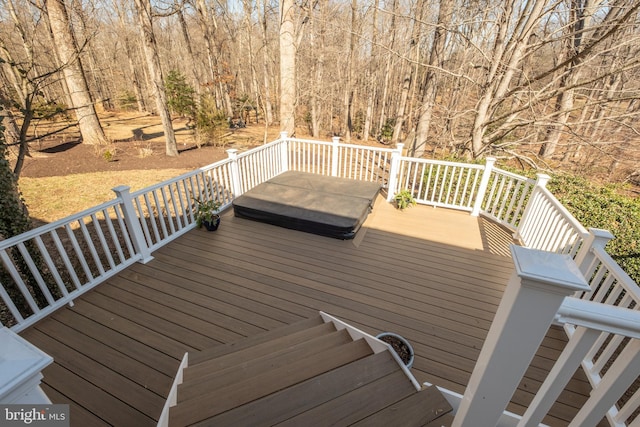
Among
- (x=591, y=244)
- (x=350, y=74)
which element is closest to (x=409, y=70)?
(x=350, y=74)

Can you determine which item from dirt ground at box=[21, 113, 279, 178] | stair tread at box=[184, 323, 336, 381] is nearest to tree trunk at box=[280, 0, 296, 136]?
dirt ground at box=[21, 113, 279, 178]

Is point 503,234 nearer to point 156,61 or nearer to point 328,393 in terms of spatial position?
point 328,393

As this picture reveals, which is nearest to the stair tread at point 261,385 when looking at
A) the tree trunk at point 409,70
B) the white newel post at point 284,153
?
the white newel post at point 284,153

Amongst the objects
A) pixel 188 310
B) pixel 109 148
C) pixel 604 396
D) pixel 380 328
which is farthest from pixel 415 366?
pixel 109 148

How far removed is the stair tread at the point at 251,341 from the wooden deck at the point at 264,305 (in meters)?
0.17

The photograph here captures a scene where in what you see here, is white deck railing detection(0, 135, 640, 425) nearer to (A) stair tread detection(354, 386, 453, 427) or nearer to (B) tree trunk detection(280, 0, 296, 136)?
(A) stair tread detection(354, 386, 453, 427)

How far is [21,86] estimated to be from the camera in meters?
3.20

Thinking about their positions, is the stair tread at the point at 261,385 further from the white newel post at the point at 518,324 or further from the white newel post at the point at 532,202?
the white newel post at the point at 532,202

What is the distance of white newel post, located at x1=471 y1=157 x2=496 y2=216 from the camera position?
4449mm

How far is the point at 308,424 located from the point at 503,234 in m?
4.24

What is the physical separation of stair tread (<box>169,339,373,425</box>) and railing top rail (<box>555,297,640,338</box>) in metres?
1.34

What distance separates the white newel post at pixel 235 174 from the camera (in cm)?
454

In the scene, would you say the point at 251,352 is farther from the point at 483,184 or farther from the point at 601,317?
the point at 483,184
